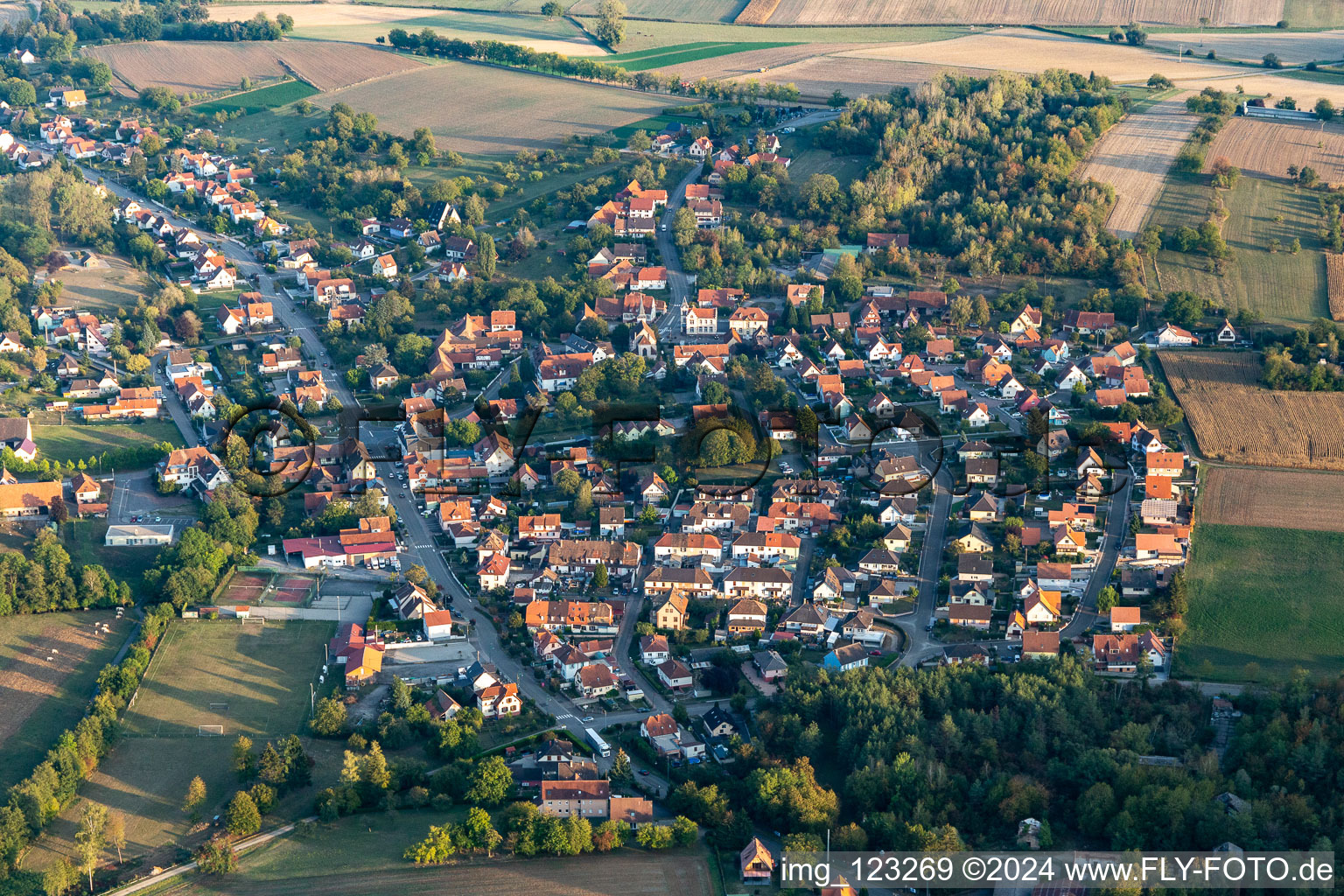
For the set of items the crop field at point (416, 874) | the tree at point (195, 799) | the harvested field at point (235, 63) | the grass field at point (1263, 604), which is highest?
the harvested field at point (235, 63)

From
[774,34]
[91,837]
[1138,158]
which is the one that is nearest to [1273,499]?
[1138,158]

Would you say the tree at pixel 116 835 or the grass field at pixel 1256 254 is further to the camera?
the grass field at pixel 1256 254

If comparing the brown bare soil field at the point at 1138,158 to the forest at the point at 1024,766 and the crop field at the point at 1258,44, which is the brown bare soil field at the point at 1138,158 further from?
the forest at the point at 1024,766

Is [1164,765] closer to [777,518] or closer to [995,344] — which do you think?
[777,518]

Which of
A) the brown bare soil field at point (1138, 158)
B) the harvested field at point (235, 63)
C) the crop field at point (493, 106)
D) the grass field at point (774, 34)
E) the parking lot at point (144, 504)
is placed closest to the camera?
the parking lot at point (144, 504)

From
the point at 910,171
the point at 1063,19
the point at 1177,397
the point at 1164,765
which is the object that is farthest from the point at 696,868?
the point at 1063,19

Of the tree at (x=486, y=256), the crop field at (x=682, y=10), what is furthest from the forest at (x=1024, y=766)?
the crop field at (x=682, y=10)
